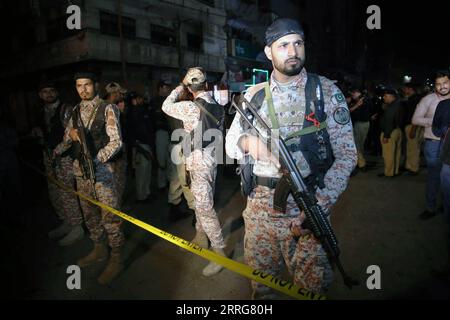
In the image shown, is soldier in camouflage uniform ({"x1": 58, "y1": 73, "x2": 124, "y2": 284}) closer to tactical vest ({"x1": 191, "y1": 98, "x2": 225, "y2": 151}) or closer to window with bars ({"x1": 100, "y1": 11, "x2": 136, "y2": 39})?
tactical vest ({"x1": 191, "y1": 98, "x2": 225, "y2": 151})

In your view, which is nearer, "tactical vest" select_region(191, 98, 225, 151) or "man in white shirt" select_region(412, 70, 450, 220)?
"tactical vest" select_region(191, 98, 225, 151)

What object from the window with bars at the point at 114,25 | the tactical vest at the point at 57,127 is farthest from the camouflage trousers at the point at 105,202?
the window with bars at the point at 114,25

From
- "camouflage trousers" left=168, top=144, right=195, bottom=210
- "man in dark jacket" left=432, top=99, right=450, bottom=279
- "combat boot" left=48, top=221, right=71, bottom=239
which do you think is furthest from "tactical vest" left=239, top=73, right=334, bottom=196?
"combat boot" left=48, top=221, right=71, bottom=239

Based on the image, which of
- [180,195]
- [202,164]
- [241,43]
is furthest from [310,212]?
[241,43]

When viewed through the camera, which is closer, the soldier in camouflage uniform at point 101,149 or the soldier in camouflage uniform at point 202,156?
the soldier in camouflage uniform at point 101,149

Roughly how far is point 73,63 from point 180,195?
14.3 meters

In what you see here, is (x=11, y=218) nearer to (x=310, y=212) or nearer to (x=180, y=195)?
(x=180, y=195)

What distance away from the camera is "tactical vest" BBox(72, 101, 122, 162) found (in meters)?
3.19

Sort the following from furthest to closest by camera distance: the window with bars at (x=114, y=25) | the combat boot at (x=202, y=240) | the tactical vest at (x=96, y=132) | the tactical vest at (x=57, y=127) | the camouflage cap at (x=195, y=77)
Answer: the window with bars at (x=114, y=25)
the tactical vest at (x=57, y=127)
the combat boot at (x=202, y=240)
the camouflage cap at (x=195, y=77)
the tactical vest at (x=96, y=132)

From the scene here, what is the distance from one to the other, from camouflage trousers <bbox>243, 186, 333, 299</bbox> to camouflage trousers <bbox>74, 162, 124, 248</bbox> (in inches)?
63.8

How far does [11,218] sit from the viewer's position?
15.8 feet

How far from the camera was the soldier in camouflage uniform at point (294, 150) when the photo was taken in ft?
6.36

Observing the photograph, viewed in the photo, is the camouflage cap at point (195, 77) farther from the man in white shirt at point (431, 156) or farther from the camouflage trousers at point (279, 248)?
the man in white shirt at point (431, 156)

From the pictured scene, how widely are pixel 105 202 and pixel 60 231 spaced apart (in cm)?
176
